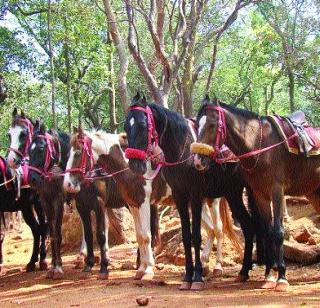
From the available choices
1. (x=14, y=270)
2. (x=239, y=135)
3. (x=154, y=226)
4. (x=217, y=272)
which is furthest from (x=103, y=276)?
(x=239, y=135)

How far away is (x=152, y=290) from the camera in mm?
7484

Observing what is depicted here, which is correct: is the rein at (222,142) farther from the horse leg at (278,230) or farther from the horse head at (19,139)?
the horse head at (19,139)

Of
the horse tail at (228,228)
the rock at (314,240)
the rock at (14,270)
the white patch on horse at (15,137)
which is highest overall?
the white patch on horse at (15,137)

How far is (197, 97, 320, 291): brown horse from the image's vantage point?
6.94 metres

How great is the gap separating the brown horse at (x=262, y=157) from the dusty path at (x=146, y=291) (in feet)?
1.72

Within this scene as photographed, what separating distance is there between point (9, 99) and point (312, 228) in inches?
688

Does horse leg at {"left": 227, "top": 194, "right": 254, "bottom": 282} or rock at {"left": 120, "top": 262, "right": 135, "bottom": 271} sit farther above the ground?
horse leg at {"left": 227, "top": 194, "right": 254, "bottom": 282}

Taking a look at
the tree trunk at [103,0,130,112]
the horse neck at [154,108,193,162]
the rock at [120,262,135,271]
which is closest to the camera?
the horse neck at [154,108,193,162]

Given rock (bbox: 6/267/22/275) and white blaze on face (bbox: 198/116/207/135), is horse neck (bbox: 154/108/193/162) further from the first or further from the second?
rock (bbox: 6/267/22/275)

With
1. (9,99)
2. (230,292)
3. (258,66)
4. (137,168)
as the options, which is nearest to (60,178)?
(137,168)

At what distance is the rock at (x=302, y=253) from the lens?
9.19 metres

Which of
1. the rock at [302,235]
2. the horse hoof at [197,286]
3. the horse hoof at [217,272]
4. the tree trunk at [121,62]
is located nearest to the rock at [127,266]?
the horse hoof at [217,272]

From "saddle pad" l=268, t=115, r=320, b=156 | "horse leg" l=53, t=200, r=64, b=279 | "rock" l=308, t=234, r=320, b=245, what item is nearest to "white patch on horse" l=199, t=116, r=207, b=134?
"saddle pad" l=268, t=115, r=320, b=156

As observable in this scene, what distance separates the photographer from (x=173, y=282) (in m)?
8.25
